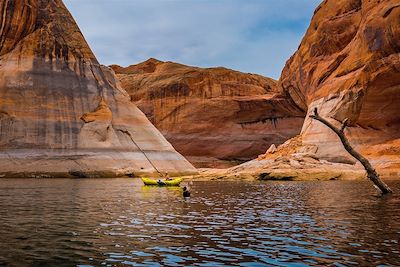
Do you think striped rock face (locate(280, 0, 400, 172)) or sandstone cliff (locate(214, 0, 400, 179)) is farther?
striped rock face (locate(280, 0, 400, 172))

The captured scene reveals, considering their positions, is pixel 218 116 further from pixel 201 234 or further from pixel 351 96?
A: pixel 201 234

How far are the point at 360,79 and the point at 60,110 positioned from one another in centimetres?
3622

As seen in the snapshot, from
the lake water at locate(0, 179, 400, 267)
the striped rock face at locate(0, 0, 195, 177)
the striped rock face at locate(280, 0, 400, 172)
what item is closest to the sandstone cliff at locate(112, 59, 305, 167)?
the striped rock face at locate(280, 0, 400, 172)

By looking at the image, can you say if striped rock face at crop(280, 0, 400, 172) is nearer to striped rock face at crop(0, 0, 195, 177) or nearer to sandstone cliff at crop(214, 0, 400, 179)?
sandstone cliff at crop(214, 0, 400, 179)

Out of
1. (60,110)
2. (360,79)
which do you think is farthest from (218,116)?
(60,110)

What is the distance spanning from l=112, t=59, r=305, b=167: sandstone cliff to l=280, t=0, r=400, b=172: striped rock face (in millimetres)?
21460

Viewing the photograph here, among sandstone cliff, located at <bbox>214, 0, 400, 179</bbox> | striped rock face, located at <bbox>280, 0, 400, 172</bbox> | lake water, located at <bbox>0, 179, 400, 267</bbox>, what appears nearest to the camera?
lake water, located at <bbox>0, 179, 400, 267</bbox>

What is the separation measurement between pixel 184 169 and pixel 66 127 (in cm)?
1541

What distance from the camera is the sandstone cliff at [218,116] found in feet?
286

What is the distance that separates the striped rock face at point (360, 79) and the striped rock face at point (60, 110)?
19178mm

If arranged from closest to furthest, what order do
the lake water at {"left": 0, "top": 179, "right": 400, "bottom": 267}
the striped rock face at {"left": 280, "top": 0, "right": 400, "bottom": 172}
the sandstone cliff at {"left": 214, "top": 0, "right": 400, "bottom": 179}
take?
the lake water at {"left": 0, "top": 179, "right": 400, "bottom": 267} < the sandstone cliff at {"left": 214, "top": 0, "right": 400, "bottom": 179} < the striped rock face at {"left": 280, "top": 0, "right": 400, "bottom": 172}

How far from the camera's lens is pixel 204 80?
9075cm

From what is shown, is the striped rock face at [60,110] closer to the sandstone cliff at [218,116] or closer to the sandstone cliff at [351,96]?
the sandstone cliff at [351,96]

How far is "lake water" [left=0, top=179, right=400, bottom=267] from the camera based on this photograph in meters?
10.5
